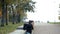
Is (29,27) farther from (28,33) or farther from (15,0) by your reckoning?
(15,0)

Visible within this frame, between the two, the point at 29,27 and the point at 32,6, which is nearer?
the point at 29,27

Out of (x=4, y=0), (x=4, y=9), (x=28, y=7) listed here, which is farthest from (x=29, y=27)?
(x=28, y=7)

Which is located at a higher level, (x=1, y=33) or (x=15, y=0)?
(x=15, y=0)

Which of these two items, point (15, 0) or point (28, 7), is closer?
point (15, 0)

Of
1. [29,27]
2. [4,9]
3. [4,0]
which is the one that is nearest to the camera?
[29,27]

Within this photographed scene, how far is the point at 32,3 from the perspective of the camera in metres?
66.8

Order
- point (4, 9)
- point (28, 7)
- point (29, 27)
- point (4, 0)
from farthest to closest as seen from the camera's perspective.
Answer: point (28, 7) → point (4, 9) → point (4, 0) → point (29, 27)

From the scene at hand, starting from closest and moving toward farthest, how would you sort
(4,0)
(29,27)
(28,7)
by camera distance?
(29,27)
(4,0)
(28,7)

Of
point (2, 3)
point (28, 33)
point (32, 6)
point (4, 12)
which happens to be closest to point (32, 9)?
point (32, 6)

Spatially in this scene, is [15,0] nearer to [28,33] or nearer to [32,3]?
[28,33]

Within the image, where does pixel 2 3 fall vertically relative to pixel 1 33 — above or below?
above

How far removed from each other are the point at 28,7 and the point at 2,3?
27291mm

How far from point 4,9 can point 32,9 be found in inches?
932

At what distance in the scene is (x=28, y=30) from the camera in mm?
18953
